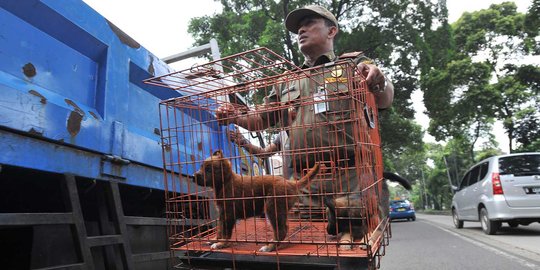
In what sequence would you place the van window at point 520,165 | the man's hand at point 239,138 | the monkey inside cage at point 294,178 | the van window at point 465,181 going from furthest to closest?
the van window at point 465,181, the van window at point 520,165, the man's hand at point 239,138, the monkey inside cage at point 294,178

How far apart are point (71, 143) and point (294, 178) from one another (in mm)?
1294

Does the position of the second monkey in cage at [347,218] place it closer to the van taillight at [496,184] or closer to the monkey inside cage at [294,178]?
the monkey inside cage at [294,178]

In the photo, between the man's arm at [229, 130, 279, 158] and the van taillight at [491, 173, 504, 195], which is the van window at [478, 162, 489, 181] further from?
the man's arm at [229, 130, 279, 158]

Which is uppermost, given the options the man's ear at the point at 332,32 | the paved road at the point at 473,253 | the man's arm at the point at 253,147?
the man's ear at the point at 332,32

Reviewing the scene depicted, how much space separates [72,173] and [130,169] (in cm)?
55

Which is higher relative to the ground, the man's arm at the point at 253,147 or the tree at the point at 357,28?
the tree at the point at 357,28

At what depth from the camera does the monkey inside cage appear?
196 centimetres

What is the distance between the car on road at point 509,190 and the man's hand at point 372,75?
6.65 meters

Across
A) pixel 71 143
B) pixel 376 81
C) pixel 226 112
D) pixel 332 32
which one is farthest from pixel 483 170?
pixel 71 143

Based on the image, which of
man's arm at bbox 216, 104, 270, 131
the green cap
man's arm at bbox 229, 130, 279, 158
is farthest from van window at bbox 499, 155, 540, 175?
man's arm at bbox 216, 104, 270, 131

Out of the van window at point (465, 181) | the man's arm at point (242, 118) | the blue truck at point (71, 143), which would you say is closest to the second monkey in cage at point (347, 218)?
the man's arm at point (242, 118)

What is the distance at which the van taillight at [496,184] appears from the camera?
7.58 metres

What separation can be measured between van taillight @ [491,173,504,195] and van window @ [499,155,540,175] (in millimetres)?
141

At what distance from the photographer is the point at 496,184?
7621 mm
